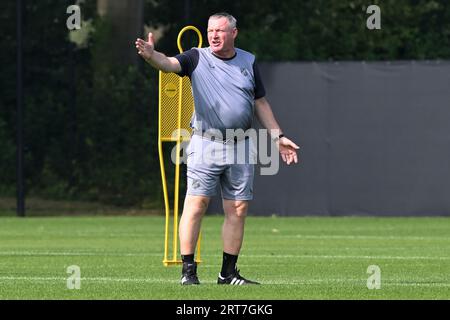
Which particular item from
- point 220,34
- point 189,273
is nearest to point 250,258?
point 189,273

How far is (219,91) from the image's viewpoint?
38.6 feet

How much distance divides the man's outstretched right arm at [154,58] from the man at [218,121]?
4cm

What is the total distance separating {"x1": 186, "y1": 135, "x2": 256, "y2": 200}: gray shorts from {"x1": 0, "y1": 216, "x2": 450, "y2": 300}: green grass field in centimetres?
77

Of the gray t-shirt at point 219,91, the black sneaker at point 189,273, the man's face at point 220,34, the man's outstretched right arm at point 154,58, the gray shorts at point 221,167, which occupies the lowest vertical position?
the black sneaker at point 189,273

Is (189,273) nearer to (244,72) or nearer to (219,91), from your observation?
(219,91)

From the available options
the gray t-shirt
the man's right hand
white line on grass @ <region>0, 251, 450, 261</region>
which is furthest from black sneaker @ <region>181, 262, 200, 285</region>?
white line on grass @ <region>0, 251, 450, 261</region>

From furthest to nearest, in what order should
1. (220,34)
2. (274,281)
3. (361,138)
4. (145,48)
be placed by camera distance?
1. (361,138)
2. (274,281)
3. (220,34)
4. (145,48)

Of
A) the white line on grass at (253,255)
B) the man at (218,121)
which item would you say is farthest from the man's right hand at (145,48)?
the white line on grass at (253,255)

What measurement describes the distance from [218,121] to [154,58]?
78 cm

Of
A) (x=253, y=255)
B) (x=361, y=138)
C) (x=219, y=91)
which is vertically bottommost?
(x=253, y=255)

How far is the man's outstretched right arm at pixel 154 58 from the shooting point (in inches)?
441

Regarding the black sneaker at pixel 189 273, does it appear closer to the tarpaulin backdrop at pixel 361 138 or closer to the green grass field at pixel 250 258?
the green grass field at pixel 250 258
